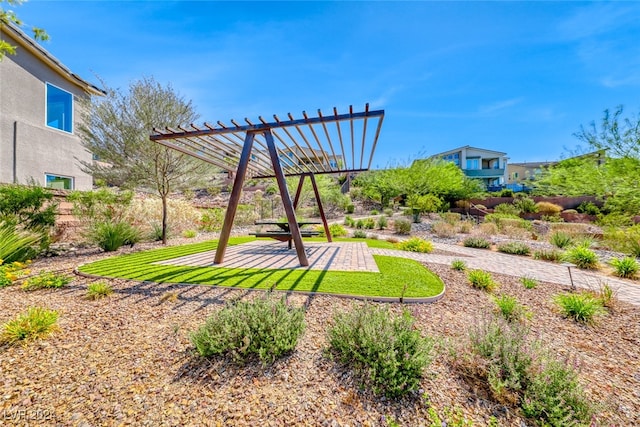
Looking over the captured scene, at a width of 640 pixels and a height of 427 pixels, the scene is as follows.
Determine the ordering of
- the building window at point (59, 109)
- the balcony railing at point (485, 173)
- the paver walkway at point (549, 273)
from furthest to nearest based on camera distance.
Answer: the balcony railing at point (485, 173), the building window at point (59, 109), the paver walkway at point (549, 273)

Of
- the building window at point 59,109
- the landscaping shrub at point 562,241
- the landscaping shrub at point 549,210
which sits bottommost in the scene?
the landscaping shrub at point 562,241

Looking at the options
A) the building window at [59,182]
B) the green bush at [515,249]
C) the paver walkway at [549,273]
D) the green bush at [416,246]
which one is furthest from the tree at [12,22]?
the green bush at [515,249]

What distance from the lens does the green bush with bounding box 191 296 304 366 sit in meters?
2.29

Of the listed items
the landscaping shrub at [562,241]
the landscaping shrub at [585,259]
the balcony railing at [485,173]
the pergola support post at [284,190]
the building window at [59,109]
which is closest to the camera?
the pergola support post at [284,190]

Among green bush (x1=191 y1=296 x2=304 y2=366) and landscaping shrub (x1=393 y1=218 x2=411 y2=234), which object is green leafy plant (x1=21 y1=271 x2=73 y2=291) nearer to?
green bush (x1=191 y1=296 x2=304 y2=366)

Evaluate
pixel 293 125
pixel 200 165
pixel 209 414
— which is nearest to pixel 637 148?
pixel 293 125

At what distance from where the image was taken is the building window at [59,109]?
9.50 meters

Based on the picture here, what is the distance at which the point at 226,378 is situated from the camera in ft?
6.99

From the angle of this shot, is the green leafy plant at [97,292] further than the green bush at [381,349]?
Yes

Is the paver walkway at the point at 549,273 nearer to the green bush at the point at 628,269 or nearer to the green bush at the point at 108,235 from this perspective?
the green bush at the point at 628,269

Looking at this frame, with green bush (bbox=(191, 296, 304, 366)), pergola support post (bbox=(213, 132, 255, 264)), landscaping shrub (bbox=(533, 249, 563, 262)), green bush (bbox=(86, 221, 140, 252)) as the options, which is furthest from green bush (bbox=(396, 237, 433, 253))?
green bush (bbox=(86, 221, 140, 252))

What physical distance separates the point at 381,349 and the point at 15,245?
7487 mm

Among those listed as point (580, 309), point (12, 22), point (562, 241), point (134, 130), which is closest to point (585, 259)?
point (562, 241)

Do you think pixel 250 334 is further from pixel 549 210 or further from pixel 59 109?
pixel 549 210
